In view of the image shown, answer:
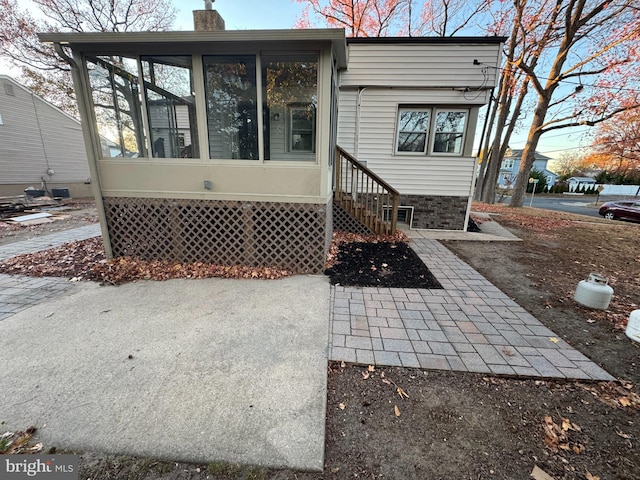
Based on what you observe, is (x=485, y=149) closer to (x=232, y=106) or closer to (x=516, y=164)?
(x=232, y=106)

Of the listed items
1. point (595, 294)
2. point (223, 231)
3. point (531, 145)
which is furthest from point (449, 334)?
point (531, 145)

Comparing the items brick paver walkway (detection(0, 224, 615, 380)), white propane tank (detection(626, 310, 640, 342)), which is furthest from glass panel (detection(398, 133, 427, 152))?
white propane tank (detection(626, 310, 640, 342))

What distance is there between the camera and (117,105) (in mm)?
4414

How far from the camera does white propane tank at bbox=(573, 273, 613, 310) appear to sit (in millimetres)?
3459

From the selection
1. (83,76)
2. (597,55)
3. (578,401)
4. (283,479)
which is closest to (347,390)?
(283,479)

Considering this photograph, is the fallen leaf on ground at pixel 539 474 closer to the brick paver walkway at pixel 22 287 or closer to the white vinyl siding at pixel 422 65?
the brick paver walkway at pixel 22 287

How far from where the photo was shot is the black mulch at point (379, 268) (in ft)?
13.5

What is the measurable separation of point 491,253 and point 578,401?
4.27m

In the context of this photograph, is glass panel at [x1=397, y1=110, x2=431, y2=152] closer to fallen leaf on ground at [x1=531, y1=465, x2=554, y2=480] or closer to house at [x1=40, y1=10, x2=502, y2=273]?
house at [x1=40, y1=10, x2=502, y2=273]

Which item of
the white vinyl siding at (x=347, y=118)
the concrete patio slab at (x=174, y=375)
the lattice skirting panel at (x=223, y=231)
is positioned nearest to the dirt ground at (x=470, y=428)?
the concrete patio slab at (x=174, y=375)

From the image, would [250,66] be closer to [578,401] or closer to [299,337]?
[299,337]

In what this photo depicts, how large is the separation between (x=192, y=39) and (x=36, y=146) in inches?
621

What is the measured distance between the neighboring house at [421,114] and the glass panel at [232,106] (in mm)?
3584

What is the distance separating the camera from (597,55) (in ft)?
35.0
